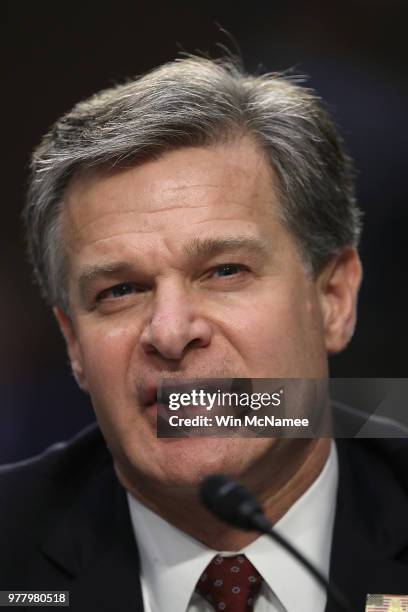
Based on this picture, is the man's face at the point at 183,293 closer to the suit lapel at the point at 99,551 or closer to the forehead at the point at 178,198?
the forehead at the point at 178,198

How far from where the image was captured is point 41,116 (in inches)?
65.0

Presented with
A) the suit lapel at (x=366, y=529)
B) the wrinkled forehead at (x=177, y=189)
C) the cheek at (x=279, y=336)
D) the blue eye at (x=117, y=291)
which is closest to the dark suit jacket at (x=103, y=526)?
the suit lapel at (x=366, y=529)

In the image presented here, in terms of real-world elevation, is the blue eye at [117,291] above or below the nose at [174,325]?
above

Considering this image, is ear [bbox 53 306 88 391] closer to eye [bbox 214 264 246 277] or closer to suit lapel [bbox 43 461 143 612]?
suit lapel [bbox 43 461 143 612]

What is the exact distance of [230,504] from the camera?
0.85 metres

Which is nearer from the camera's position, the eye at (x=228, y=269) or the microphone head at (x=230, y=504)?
the microphone head at (x=230, y=504)

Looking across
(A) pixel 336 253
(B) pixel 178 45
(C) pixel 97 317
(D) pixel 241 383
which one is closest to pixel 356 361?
(A) pixel 336 253

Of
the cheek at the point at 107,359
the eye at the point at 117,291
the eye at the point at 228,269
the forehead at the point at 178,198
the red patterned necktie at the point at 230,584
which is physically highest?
the forehead at the point at 178,198

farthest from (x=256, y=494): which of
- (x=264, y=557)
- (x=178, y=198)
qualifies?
(x=178, y=198)

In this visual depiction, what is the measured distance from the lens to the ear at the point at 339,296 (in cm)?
146

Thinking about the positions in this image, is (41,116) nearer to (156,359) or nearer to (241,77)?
(241,77)

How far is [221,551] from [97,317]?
416mm

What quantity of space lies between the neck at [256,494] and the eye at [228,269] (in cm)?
28

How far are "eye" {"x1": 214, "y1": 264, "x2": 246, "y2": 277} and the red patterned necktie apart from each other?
1.41 feet
